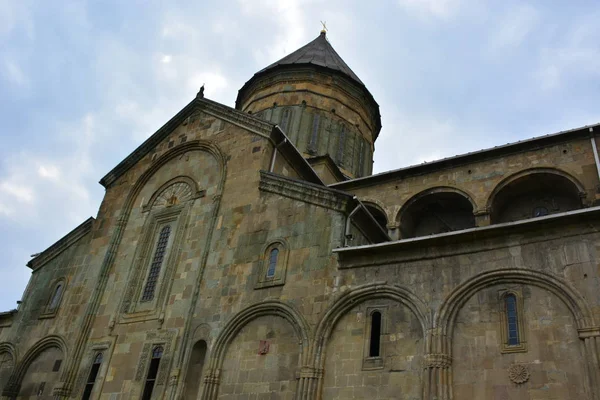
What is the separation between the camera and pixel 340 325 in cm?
1062

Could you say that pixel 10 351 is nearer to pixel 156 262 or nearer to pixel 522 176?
pixel 156 262

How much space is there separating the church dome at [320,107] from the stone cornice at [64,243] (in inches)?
334

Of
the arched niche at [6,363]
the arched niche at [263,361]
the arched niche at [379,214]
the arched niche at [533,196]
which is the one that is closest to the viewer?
the arched niche at [263,361]

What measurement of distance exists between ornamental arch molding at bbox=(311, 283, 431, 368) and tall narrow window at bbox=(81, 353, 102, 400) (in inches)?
234

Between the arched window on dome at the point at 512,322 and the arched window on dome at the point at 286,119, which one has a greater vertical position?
the arched window on dome at the point at 286,119

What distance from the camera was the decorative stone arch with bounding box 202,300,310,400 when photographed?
10961 millimetres

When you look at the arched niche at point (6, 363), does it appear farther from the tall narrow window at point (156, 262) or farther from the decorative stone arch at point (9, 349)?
the tall narrow window at point (156, 262)

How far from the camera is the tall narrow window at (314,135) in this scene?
21.5 m

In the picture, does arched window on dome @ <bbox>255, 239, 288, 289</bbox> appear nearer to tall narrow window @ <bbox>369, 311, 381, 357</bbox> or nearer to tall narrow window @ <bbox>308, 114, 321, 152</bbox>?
A: tall narrow window @ <bbox>369, 311, 381, 357</bbox>

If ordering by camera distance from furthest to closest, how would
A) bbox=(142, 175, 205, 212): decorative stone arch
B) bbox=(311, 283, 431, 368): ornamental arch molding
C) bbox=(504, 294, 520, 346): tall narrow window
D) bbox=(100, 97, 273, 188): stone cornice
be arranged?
bbox=(100, 97, 273, 188): stone cornice → bbox=(142, 175, 205, 212): decorative stone arch → bbox=(311, 283, 431, 368): ornamental arch molding → bbox=(504, 294, 520, 346): tall narrow window

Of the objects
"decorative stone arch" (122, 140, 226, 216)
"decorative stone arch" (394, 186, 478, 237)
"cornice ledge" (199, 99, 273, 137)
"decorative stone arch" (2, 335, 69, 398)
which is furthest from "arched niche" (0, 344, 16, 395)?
"decorative stone arch" (394, 186, 478, 237)

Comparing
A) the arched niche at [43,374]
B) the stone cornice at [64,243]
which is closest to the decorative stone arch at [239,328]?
the arched niche at [43,374]

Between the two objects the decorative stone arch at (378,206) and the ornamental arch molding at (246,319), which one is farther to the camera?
the decorative stone arch at (378,206)

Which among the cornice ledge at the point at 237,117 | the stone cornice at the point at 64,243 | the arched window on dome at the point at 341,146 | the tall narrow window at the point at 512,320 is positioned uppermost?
the arched window on dome at the point at 341,146
